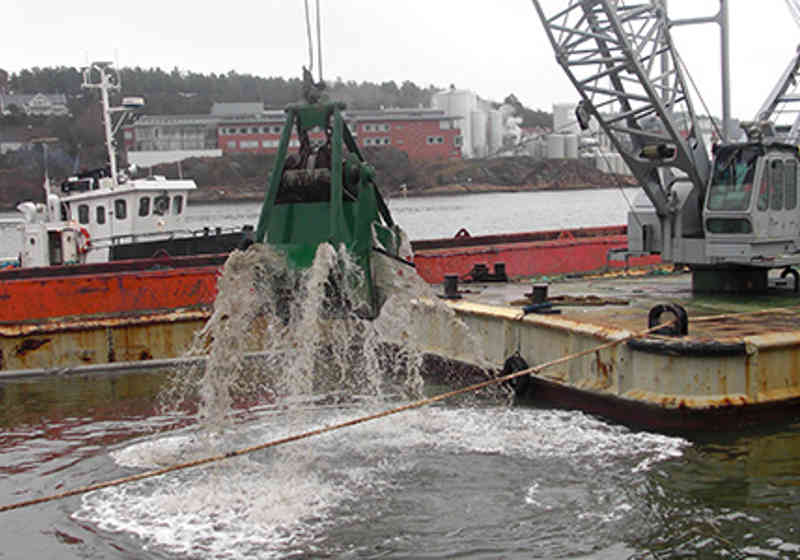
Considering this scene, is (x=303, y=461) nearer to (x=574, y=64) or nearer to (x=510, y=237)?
(x=574, y=64)

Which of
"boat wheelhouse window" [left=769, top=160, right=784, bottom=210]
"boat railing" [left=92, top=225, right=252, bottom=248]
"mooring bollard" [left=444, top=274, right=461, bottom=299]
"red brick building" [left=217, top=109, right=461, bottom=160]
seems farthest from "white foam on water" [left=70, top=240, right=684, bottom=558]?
"red brick building" [left=217, top=109, right=461, bottom=160]

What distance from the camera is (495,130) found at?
16050 centimetres

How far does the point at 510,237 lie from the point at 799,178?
974cm

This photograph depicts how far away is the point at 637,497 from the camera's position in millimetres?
8469

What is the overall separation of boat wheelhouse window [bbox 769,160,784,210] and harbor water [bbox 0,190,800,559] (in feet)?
13.0

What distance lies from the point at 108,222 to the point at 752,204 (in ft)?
49.9

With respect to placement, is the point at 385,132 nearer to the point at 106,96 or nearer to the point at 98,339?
the point at 106,96

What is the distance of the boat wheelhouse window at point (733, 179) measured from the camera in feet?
42.5

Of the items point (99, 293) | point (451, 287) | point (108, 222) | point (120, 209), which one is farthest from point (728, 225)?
point (108, 222)

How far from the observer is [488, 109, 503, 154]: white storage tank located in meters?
158

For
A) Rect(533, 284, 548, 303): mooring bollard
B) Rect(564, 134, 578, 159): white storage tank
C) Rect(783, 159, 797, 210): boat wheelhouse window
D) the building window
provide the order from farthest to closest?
1. Rect(564, 134, 578, 159): white storage tank
2. the building window
3. Rect(783, 159, 797, 210): boat wheelhouse window
4. Rect(533, 284, 548, 303): mooring bollard

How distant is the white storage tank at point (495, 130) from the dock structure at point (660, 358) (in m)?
145

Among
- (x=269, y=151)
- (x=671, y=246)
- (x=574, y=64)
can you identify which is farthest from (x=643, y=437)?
(x=269, y=151)

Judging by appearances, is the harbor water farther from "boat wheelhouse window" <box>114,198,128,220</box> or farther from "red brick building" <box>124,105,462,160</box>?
"red brick building" <box>124,105,462,160</box>
